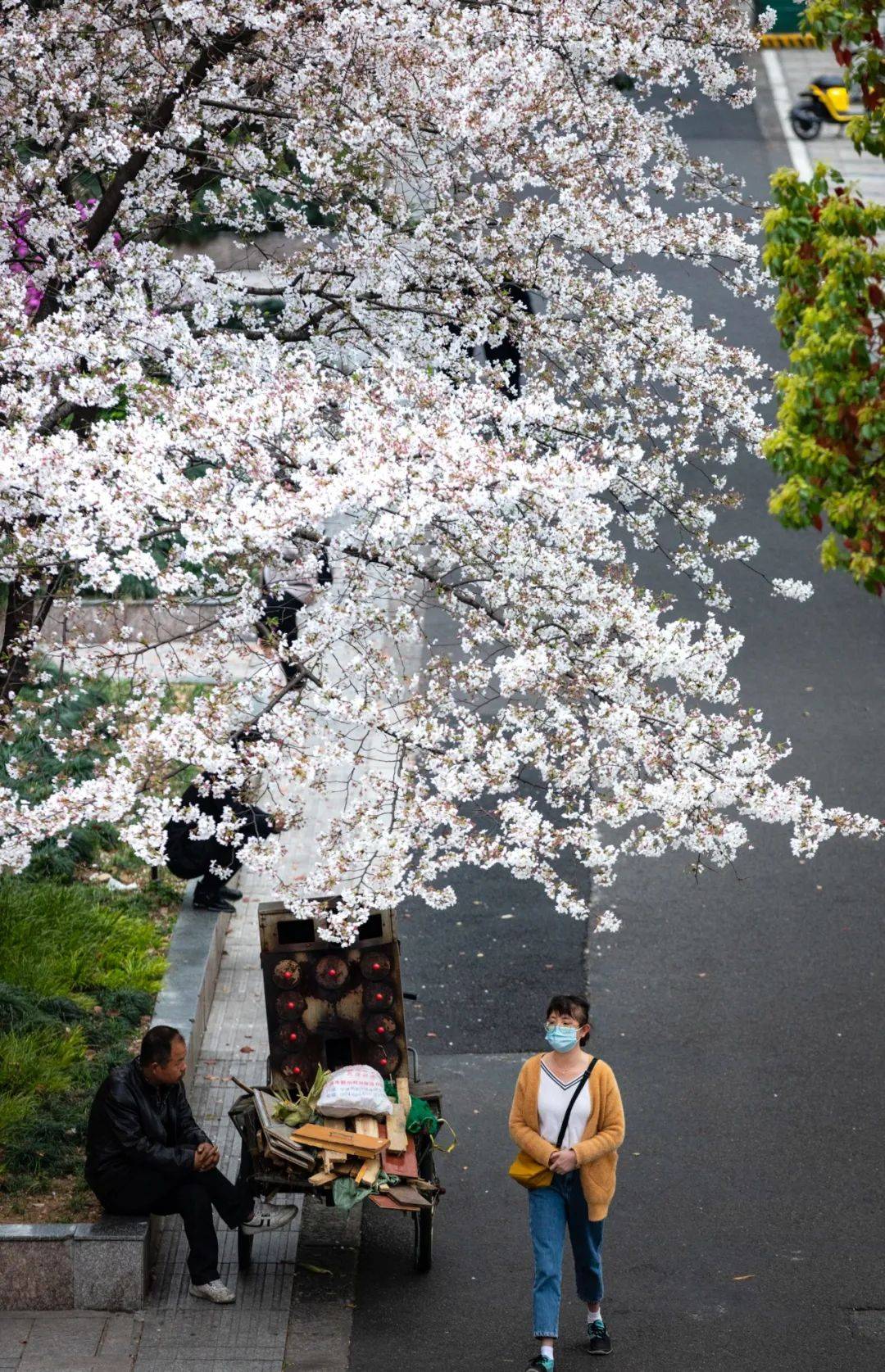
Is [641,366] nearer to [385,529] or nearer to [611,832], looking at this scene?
[385,529]

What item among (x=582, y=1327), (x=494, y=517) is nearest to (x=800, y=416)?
(x=494, y=517)

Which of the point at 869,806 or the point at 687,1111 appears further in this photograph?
the point at 869,806

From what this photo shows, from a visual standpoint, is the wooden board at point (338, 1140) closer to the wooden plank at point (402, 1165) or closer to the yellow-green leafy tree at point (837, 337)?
the wooden plank at point (402, 1165)

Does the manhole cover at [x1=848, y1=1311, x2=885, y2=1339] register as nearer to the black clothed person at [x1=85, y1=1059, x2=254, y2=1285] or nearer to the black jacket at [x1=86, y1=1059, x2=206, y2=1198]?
the black clothed person at [x1=85, y1=1059, x2=254, y2=1285]

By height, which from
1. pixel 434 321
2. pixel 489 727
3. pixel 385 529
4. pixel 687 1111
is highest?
pixel 434 321

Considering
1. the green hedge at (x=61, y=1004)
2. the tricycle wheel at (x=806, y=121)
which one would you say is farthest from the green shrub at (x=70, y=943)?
the tricycle wheel at (x=806, y=121)

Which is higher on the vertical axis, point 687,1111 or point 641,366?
point 641,366

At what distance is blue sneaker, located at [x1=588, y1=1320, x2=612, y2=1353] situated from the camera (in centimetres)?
630

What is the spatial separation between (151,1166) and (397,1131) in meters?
1.05

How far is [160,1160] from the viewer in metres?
6.37

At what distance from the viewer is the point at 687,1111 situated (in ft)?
26.5

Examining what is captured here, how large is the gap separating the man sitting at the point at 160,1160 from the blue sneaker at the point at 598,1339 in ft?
4.42

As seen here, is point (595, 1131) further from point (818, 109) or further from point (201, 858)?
point (818, 109)

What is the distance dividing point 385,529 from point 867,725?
25.8 ft
